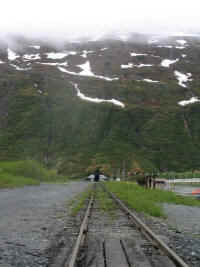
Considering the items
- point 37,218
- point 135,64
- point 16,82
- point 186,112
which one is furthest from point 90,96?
point 37,218

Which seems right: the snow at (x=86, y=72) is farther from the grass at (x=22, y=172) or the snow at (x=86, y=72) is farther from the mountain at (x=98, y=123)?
the grass at (x=22, y=172)

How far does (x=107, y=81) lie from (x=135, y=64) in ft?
162

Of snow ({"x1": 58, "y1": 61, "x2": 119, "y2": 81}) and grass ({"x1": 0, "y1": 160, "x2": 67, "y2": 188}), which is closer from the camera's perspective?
grass ({"x1": 0, "y1": 160, "x2": 67, "y2": 188})

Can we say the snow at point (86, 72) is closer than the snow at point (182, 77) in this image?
No

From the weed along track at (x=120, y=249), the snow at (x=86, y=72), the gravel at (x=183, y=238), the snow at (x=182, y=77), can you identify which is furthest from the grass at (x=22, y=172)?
the snow at (x=182, y=77)

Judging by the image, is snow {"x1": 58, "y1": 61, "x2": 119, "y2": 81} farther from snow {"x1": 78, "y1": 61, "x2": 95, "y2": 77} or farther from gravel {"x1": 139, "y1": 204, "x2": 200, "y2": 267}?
gravel {"x1": 139, "y1": 204, "x2": 200, "y2": 267}

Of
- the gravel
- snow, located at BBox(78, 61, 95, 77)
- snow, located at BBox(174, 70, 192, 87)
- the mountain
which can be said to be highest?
snow, located at BBox(78, 61, 95, 77)

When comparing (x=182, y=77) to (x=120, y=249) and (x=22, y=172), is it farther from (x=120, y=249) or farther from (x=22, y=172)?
(x=120, y=249)

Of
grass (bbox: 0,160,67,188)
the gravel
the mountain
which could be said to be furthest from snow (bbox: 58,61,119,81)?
the gravel

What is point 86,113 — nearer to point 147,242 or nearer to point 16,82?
point 16,82

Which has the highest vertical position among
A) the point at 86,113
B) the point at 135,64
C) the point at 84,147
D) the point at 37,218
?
the point at 135,64

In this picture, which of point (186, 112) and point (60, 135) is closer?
point (60, 135)

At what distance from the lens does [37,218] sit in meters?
11.3

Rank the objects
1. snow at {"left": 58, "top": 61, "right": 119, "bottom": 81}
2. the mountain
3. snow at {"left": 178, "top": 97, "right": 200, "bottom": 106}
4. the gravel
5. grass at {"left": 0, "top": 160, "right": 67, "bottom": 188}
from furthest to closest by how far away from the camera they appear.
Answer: snow at {"left": 58, "top": 61, "right": 119, "bottom": 81} → snow at {"left": 178, "top": 97, "right": 200, "bottom": 106} → the mountain → grass at {"left": 0, "top": 160, "right": 67, "bottom": 188} → the gravel
